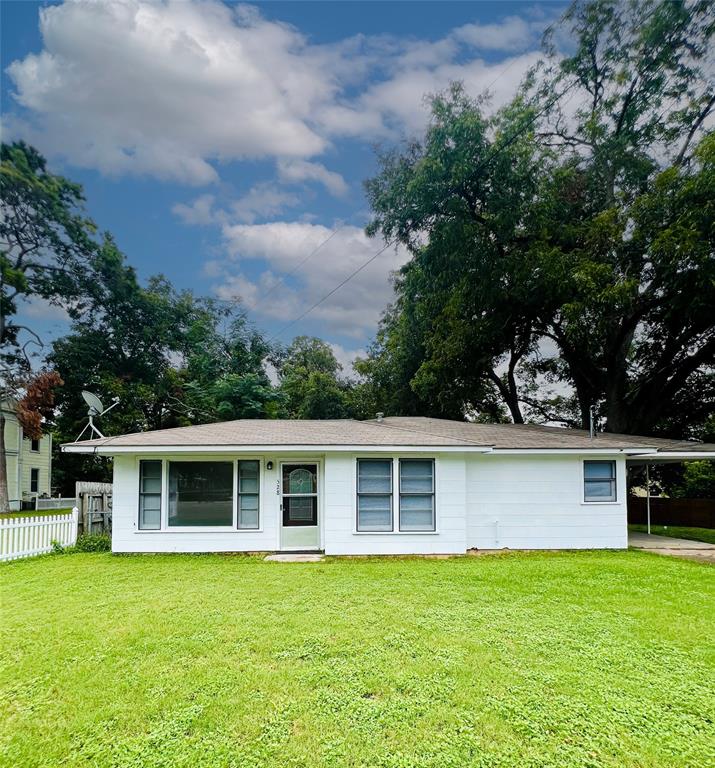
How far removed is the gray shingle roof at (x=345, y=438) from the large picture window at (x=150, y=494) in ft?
1.99

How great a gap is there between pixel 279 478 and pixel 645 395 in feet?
48.9

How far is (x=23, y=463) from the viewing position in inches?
1068

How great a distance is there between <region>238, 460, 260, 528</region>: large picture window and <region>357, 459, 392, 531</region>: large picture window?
2177mm

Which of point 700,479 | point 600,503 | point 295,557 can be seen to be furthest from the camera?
point 700,479

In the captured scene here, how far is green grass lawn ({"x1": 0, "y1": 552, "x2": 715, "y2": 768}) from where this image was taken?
3.37 meters

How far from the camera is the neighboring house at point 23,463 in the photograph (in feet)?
84.2

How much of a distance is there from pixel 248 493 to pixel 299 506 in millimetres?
1118

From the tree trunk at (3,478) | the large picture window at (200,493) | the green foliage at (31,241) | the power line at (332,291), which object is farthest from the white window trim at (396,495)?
the tree trunk at (3,478)

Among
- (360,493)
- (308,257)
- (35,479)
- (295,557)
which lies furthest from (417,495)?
(35,479)

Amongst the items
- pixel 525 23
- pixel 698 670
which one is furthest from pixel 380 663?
pixel 525 23

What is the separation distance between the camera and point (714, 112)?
1645cm

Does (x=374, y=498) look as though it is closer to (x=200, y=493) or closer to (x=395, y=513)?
(x=395, y=513)

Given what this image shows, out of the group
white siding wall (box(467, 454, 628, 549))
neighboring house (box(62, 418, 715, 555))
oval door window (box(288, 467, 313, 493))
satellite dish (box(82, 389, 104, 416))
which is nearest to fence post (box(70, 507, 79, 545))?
neighboring house (box(62, 418, 715, 555))

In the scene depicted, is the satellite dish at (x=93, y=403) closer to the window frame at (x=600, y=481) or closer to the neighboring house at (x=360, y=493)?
the neighboring house at (x=360, y=493)
